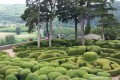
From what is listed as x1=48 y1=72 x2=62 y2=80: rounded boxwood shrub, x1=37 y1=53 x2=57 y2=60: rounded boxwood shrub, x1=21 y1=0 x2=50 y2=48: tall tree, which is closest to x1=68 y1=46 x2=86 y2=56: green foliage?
x1=37 y1=53 x2=57 y2=60: rounded boxwood shrub

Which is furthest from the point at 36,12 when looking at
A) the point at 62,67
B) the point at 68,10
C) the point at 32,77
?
the point at 32,77

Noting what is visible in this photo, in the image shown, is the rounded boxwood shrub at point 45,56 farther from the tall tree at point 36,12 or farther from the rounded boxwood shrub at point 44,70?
the tall tree at point 36,12

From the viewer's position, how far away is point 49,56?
32.2 metres

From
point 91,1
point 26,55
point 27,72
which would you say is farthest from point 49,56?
point 91,1

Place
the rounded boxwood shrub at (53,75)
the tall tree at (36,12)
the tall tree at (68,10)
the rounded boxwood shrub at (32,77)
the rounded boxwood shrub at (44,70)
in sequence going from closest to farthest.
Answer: the rounded boxwood shrub at (32,77)
the rounded boxwood shrub at (53,75)
the rounded boxwood shrub at (44,70)
the tall tree at (36,12)
the tall tree at (68,10)

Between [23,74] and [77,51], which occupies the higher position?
[23,74]

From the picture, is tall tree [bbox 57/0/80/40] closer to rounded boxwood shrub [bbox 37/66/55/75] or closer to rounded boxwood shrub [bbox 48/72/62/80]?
rounded boxwood shrub [bbox 37/66/55/75]

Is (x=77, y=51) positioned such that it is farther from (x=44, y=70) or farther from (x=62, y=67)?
(x=44, y=70)

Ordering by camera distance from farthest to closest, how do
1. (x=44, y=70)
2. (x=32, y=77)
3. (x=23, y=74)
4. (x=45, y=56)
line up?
(x=45, y=56) → (x=44, y=70) → (x=23, y=74) → (x=32, y=77)

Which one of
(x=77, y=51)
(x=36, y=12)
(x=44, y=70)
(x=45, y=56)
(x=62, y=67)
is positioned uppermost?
(x=36, y=12)

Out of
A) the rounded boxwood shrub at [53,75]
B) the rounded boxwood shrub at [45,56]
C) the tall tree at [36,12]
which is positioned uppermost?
the tall tree at [36,12]

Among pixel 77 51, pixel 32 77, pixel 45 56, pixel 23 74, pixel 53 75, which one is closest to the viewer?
pixel 32 77

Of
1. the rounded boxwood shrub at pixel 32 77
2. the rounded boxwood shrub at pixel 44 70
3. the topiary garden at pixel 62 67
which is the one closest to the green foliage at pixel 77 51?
the topiary garden at pixel 62 67

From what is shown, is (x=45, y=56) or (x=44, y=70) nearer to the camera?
(x=44, y=70)
